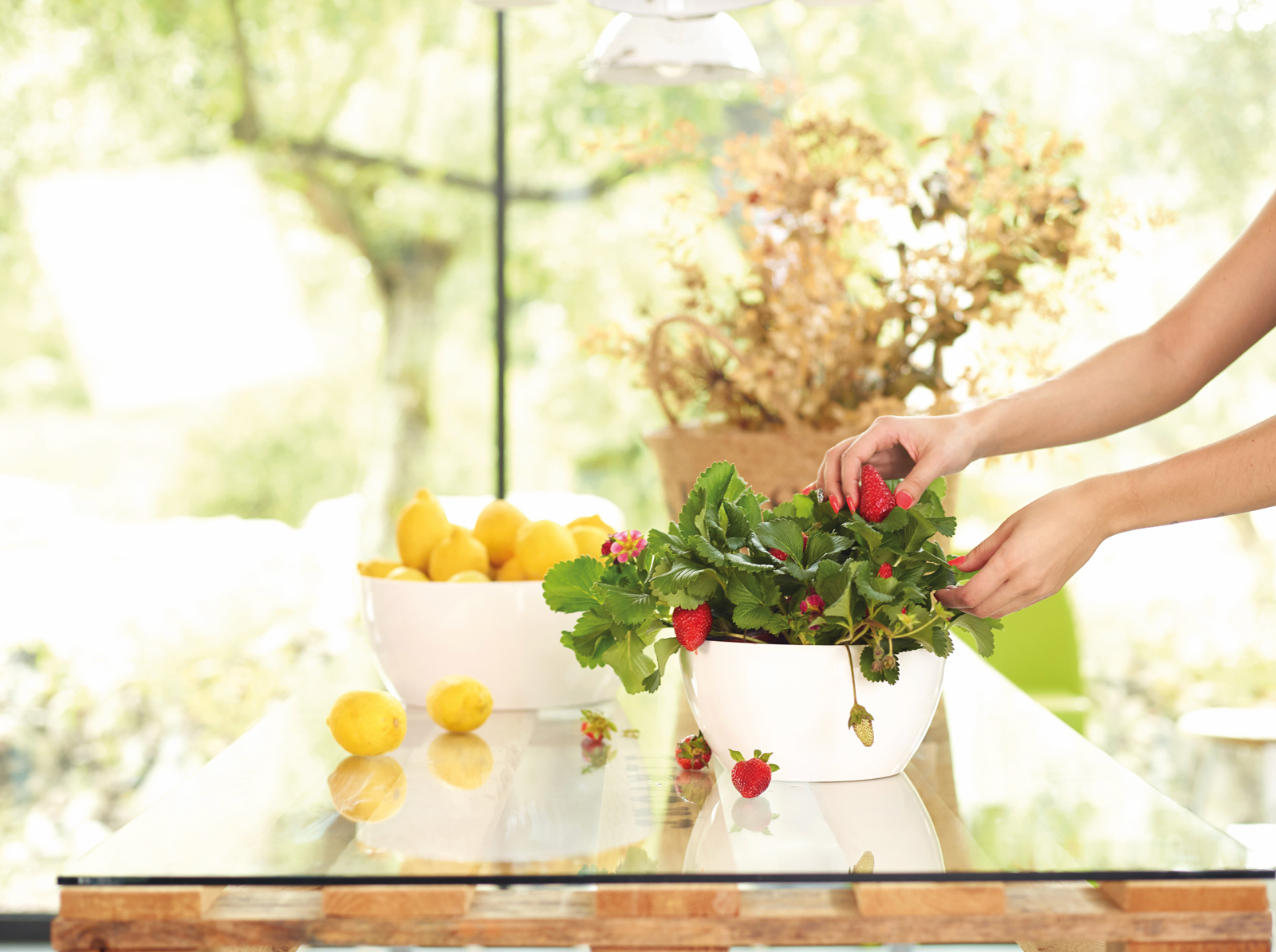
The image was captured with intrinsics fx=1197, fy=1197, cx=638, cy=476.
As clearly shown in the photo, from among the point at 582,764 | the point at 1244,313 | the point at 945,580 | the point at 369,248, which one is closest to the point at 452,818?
the point at 582,764

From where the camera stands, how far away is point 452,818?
33.4 inches

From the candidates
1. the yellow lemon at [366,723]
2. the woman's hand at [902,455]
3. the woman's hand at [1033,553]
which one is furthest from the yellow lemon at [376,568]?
the woman's hand at [1033,553]

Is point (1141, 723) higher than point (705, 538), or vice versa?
point (705, 538)

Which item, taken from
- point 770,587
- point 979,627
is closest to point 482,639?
point 770,587

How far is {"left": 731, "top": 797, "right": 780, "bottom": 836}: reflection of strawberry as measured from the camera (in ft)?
2.69

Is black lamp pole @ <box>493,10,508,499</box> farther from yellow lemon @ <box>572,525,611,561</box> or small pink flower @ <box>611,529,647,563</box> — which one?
small pink flower @ <box>611,529,647,563</box>

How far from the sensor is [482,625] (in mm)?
1209

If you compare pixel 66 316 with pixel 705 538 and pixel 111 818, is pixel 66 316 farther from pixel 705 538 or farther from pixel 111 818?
pixel 705 538

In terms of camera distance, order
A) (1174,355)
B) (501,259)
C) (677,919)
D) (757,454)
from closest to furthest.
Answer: (677,919)
(1174,355)
(757,454)
(501,259)

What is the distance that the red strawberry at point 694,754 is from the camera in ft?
3.18

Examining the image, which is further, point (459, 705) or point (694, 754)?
point (459, 705)

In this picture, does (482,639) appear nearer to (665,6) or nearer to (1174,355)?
(665,6)

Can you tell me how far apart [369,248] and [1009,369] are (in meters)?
1.98

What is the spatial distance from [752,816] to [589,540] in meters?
0.48
